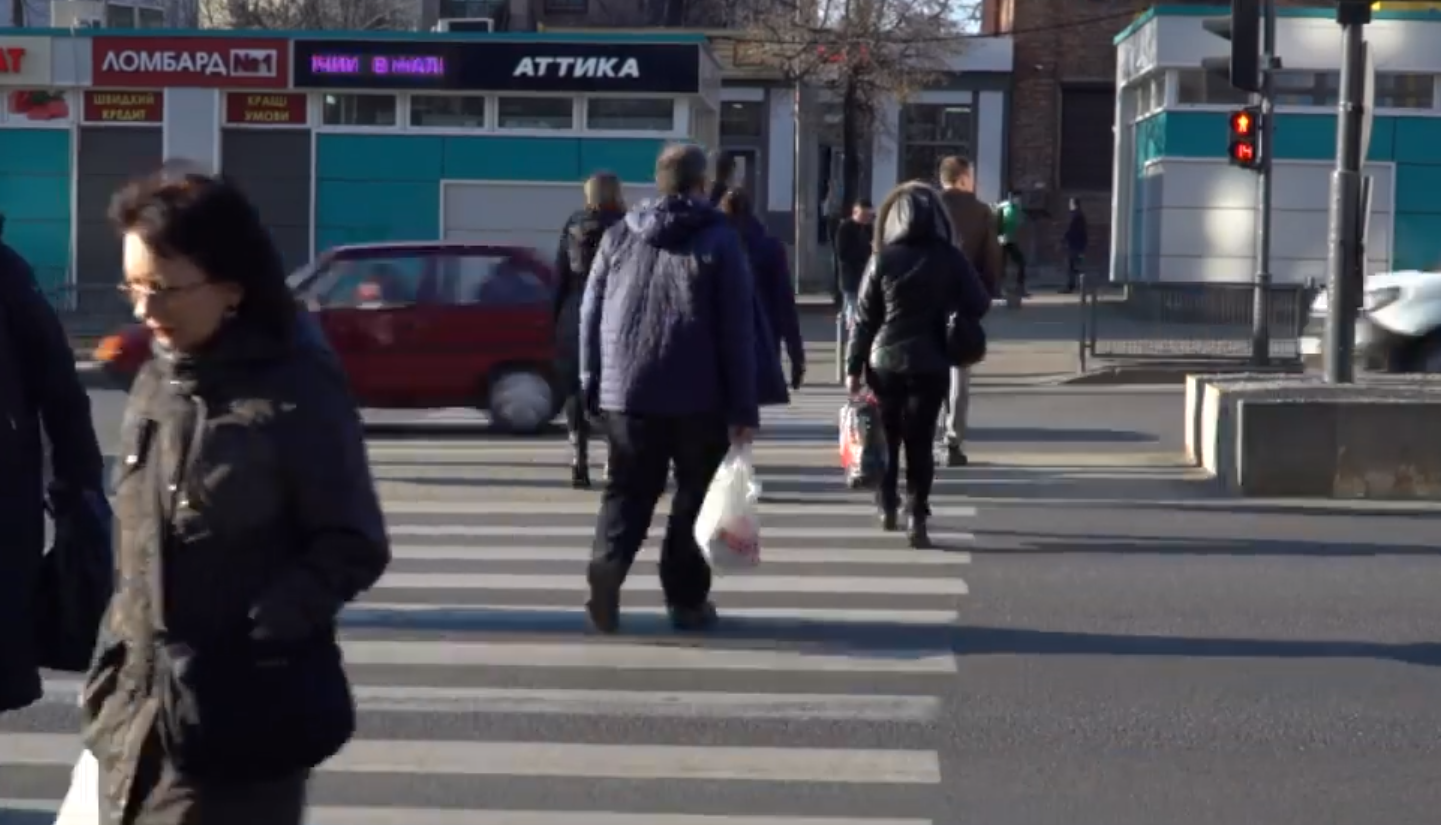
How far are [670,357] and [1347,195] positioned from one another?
6859 millimetres

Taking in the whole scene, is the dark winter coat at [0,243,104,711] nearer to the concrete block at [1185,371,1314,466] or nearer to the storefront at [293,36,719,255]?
the concrete block at [1185,371,1314,466]

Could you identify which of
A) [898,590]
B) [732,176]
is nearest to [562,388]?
[732,176]

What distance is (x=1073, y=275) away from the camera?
43031 mm

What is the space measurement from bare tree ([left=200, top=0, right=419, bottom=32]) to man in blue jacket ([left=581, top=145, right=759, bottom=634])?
41.5 metres

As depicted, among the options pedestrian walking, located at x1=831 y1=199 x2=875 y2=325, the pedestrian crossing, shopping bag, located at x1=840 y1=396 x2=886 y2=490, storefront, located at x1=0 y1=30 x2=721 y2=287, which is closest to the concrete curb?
pedestrian walking, located at x1=831 y1=199 x2=875 y2=325

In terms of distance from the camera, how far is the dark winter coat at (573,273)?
13.0 m

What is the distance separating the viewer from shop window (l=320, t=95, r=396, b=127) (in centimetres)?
3216

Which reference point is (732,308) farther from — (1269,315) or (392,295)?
(1269,315)

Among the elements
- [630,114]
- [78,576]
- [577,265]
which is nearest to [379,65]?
[630,114]

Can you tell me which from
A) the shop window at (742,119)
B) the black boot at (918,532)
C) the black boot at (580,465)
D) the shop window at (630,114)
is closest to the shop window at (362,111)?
the shop window at (630,114)

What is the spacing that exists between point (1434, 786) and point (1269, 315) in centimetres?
1640

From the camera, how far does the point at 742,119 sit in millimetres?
48781

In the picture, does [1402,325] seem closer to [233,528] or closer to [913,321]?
[913,321]

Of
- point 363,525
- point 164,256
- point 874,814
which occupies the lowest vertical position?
point 874,814
